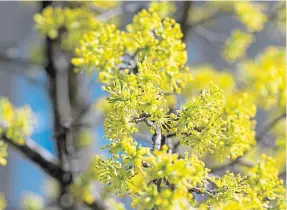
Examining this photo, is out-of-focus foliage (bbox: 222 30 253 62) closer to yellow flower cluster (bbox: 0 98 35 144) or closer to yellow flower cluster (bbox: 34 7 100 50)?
yellow flower cluster (bbox: 34 7 100 50)

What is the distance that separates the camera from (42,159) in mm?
1172

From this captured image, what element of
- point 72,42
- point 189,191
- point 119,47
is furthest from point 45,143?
point 189,191

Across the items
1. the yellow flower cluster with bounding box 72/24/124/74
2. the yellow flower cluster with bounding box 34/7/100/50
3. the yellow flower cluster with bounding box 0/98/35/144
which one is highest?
the yellow flower cluster with bounding box 34/7/100/50

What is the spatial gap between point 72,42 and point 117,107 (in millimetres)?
753

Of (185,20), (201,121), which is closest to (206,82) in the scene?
(185,20)

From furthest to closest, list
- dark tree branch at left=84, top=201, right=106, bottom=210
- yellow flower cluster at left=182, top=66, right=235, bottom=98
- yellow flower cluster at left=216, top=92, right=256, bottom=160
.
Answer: yellow flower cluster at left=182, top=66, right=235, bottom=98 < dark tree branch at left=84, top=201, right=106, bottom=210 < yellow flower cluster at left=216, top=92, right=256, bottom=160

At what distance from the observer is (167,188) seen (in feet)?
1.74

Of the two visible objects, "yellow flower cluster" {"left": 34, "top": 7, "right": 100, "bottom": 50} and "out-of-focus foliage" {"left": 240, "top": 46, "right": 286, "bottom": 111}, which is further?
"yellow flower cluster" {"left": 34, "top": 7, "right": 100, "bottom": 50}

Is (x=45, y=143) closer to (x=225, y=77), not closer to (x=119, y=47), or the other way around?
(x=225, y=77)

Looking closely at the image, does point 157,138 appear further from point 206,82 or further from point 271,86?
point 206,82

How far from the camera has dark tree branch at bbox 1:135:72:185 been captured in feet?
3.74

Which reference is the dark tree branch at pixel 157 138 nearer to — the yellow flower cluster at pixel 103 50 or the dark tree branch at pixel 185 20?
the yellow flower cluster at pixel 103 50

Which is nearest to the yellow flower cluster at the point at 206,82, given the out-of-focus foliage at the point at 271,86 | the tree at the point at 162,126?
the out-of-focus foliage at the point at 271,86

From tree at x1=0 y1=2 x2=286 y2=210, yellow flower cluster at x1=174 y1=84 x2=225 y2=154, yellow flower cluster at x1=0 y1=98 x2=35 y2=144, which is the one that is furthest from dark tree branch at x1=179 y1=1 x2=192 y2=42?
yellow flower cluster at x1=174 y1=84 x2=225 y2=154
